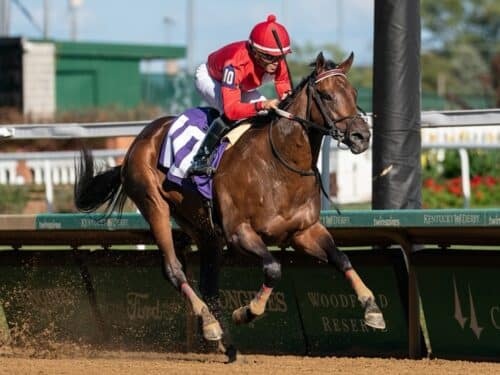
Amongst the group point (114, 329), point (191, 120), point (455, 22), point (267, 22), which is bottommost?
point (114, 329)

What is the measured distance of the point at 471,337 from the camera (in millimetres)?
6855

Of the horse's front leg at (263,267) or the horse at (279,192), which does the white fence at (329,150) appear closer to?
the horse at (279,192)

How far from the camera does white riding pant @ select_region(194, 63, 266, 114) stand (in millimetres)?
7363

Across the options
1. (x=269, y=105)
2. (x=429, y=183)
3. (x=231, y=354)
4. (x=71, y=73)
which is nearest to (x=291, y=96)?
(x=269, y=105)

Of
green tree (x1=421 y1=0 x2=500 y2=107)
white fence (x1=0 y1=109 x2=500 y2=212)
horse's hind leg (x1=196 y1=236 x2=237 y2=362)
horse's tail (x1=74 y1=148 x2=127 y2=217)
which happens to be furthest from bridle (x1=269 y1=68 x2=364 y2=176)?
green tree (x1=421 y1=0 x2=500 y2=107)

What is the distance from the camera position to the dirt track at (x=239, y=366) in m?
6.47

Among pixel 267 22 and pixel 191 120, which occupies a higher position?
pixel 267 22

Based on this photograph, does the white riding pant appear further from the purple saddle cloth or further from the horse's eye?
the horse's eye

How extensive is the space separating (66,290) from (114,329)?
0.42 meters

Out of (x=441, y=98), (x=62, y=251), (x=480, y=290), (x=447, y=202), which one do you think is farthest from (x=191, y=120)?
(x=441, y=98)

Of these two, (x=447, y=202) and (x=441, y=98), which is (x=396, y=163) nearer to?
(x=447, y=202)

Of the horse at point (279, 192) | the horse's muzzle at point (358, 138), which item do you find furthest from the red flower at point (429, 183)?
the horse's muzzle at point (358, 138)

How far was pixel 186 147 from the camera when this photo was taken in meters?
7.29

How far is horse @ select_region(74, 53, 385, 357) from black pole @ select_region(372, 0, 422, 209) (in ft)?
2.07
